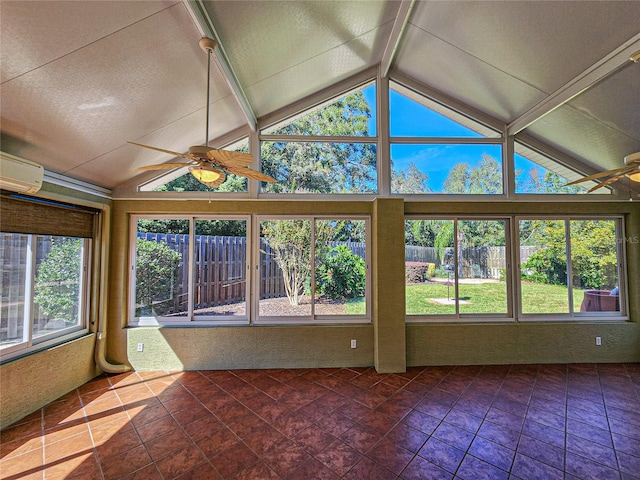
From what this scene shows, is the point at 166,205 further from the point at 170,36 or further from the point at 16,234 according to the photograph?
the point at 170,36

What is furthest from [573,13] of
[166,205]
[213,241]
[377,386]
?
[166,205]

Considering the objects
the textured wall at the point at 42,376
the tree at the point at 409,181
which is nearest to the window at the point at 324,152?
the tree at the point at 409,181

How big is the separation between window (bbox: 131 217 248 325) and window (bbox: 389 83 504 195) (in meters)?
2.58

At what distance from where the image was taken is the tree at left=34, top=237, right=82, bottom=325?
3103 mm

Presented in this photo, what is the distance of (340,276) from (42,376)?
3.57 meters

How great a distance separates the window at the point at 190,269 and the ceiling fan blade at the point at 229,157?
188 centimetres

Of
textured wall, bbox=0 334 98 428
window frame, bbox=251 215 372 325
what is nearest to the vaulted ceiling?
window frame, bbox=251 215 372 325

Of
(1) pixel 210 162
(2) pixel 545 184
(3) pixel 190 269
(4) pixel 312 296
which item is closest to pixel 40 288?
(3) pixel 190 269

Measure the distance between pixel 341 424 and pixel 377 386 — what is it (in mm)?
892

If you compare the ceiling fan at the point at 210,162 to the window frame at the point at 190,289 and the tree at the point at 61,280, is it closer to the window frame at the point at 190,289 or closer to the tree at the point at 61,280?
the window frame at the point at 190,289

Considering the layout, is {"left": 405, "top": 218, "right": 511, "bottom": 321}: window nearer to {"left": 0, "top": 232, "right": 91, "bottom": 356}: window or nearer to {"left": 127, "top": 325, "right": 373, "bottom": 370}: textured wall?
{"left": 127, "top": 325, "right": 373, "bottom": 370}: textured wall

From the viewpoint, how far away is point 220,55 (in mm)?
2607

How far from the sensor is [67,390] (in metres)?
3.21

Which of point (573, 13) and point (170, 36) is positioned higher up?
point (573, 13)
